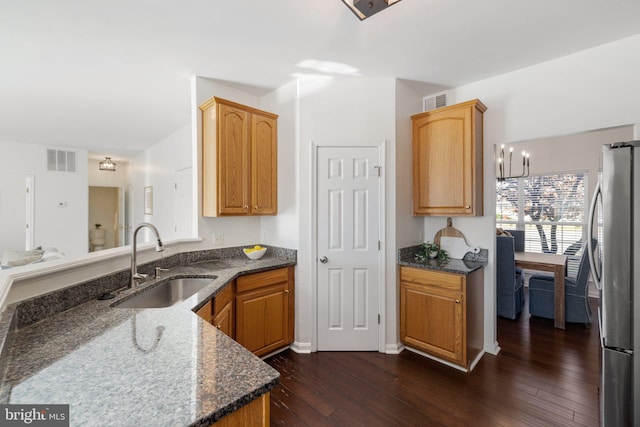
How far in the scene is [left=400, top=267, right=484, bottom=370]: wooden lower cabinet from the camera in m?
2.39

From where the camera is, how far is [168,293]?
84.0 inches

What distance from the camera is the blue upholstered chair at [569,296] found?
10.6 feet

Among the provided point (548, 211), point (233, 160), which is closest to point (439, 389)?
point (233, 160)

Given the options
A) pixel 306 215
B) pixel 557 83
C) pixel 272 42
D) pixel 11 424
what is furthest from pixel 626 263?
pixel 272 42

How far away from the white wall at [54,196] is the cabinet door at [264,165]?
534 cm

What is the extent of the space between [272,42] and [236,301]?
2.07 metres

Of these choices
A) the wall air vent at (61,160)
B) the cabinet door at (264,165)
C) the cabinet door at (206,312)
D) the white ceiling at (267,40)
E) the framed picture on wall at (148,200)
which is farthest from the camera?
the framed picture on wall at (148,200)

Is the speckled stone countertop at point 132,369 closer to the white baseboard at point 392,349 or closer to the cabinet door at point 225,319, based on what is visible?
the cabinet door at point 225,319

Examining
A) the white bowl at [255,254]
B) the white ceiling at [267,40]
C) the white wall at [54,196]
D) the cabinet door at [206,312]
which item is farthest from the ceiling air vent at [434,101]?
the white wall at [54,196]

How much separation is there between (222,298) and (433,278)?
5.88ft

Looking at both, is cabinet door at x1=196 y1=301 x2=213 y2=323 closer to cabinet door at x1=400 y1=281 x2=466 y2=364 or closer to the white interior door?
cabinet door at x1=400 y1=281 x2=466 y2=364

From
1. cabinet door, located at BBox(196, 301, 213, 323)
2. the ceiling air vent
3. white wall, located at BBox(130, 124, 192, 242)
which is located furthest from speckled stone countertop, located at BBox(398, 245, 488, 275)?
white wall, located at BBox(130, 124, 192, 242)

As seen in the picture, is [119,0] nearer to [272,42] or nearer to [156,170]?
[272,42]

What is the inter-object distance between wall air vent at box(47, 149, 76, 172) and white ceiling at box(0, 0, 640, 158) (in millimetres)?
3041
